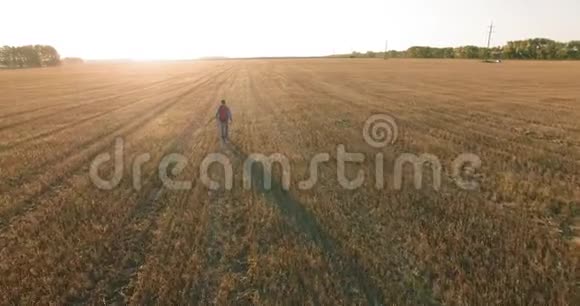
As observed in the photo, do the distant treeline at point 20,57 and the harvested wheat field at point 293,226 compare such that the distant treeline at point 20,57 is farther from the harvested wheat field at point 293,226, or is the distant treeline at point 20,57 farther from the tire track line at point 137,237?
the tire track line at point 137,237

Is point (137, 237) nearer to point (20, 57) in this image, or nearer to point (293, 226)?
point (293, 226)

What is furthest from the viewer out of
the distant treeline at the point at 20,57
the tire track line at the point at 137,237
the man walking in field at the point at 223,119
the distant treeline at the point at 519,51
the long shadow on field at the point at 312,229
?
the distant treeline at the point at 20,57

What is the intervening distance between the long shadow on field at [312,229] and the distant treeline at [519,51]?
15190 cm

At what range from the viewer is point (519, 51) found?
131125 millimetres

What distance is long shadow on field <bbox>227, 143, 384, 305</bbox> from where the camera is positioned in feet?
16.0

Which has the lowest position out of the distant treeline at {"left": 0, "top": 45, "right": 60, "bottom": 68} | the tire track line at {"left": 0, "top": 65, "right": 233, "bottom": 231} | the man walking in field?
the tire track line at {"left": 0, "top": 65, "right": 233, "bottom": 231}

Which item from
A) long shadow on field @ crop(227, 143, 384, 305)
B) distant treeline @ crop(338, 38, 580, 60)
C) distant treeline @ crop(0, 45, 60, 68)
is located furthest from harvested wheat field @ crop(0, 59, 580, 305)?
distant treeline @ crop(0, 45, 60, 68)

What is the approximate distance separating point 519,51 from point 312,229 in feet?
515

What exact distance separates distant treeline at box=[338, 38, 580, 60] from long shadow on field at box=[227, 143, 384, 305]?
5980 inches

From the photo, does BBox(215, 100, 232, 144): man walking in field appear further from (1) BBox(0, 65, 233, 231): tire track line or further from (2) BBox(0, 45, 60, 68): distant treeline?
(2) BBox(0, 45, 60, 68): distant treeline

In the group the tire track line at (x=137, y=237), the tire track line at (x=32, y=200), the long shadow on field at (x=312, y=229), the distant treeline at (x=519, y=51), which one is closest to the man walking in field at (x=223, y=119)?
the long shadow on field at (x=312, y=229)

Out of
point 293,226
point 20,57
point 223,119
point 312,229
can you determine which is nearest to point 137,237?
point 293,226

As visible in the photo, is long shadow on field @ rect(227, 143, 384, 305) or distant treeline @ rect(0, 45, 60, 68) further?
distant treeline @ rect(0, 45, 60, 68)

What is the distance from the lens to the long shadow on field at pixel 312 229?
489cm
